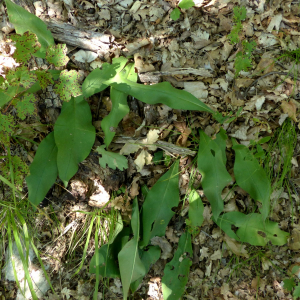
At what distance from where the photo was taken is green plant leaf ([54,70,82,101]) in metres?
1.48

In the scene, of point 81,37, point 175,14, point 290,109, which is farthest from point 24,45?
point 290,109

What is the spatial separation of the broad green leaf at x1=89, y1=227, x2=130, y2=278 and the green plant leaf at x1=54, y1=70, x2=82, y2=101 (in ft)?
3.09

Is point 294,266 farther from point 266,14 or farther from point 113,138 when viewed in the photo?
point 266,14

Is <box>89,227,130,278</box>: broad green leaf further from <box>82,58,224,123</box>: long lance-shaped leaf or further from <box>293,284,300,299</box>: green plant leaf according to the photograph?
<box>293,284,300,299</box>: green plant leaf

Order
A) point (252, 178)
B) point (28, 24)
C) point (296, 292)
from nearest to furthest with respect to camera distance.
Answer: point (28, 24)
point (252, 178)
point (296, 292)

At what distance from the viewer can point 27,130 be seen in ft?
5.69

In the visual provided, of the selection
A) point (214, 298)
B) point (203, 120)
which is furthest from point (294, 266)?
point (203, 120)

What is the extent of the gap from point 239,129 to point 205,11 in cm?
84

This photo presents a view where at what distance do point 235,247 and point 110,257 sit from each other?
866 millimetres

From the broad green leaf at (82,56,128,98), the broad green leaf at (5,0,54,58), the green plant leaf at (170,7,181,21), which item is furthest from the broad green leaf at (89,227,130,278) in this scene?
the green plant leaf at (170,7,181,21)

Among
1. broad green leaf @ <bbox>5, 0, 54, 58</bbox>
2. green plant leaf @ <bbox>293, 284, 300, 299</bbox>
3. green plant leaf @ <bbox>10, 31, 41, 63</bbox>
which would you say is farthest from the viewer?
green plant leaf @ <bbox>293, 284, 300, 299</bbox>

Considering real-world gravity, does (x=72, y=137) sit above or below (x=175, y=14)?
below

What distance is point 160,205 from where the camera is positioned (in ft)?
5.60

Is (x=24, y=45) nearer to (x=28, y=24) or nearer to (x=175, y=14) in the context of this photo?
(x=28, y=24)
